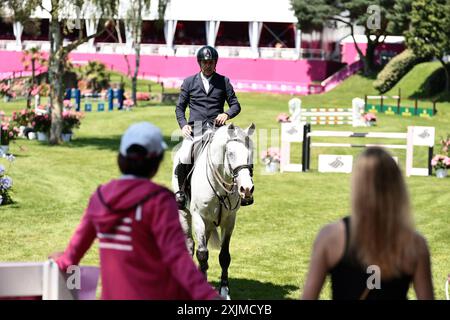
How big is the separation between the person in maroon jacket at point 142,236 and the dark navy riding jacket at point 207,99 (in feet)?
20.5

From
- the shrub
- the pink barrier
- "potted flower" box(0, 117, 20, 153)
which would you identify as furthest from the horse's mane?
the pink barrier

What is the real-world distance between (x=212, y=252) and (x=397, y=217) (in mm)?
10334

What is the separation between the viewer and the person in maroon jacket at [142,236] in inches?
202

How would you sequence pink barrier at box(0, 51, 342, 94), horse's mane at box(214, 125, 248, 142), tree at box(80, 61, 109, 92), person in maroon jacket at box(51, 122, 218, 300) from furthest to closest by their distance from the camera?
pink barrier at box(0, 51, 342, 94), tree at box(80, 61, 109, 92), horse's mane at box(214, 125, 248, 142), person in maroon jacket at box(51, 122, 218, 300)

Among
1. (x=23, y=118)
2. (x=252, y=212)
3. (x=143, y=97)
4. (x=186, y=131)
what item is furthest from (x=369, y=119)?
(x=186, y=131)

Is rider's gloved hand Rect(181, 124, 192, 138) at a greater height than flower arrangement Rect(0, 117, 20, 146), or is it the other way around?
rider's gloved hand Rect(181, 124, 192, 138)

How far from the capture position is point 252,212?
19.6 m

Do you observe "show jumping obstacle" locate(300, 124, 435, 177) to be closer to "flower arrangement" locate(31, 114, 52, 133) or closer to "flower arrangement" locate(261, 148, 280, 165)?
"flower arrangement" locate(261, 148, 280, 165)

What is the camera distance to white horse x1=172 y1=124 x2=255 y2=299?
9.96m

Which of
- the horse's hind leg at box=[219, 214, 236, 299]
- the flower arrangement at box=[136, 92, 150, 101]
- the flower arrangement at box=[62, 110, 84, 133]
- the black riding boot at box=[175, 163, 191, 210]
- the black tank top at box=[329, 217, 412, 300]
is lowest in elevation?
the flower arrangement at box=[136, 92, 150, 101]

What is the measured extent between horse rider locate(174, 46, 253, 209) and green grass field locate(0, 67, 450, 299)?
1.75 meters

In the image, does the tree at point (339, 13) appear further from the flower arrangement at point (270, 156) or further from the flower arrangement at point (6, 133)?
the flower arrangement at point (6, 133)

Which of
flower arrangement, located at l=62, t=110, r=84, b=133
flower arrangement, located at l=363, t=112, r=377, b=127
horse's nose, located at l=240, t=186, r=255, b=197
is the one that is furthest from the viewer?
flower arrangement, located at l=363, t=112, r=377, b=127

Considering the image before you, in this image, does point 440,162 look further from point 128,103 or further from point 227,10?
point 227,10
